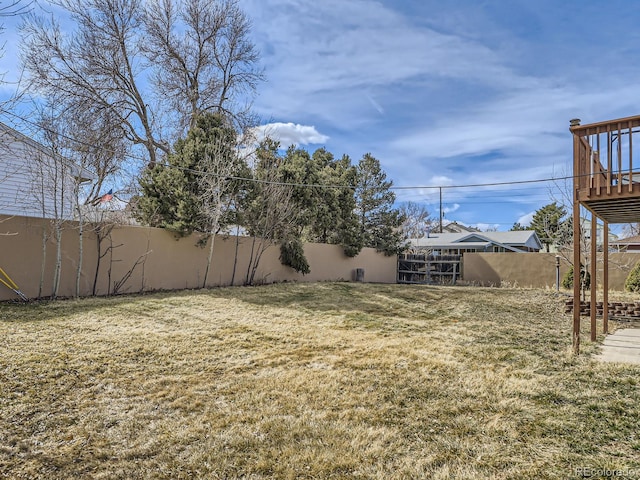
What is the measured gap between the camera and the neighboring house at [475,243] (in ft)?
67.7

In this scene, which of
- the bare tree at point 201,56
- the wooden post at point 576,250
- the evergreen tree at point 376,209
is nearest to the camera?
the wooden post at point 576,250

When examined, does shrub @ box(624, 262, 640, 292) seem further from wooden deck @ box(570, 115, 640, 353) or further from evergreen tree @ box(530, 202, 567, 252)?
evergreen tree @ box(530, 202, 567, 252)

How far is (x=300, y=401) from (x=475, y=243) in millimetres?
19739

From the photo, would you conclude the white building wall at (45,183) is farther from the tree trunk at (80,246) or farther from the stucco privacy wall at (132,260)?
the stucco privacy wall at (132,260)

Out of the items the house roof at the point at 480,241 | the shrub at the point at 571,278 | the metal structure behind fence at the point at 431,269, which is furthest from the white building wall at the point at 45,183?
the house roof at the point at 480,241

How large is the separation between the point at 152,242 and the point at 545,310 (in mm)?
8516

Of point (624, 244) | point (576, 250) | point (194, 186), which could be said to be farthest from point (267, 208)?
point (624, 244)

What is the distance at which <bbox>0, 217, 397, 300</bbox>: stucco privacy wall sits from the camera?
21.9ft

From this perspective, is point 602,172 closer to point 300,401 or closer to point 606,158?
point 606,158

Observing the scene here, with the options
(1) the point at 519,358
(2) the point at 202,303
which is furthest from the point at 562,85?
(2) the point at 202,303

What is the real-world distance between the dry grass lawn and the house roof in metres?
15.5

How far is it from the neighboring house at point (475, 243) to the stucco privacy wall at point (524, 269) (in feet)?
15.1

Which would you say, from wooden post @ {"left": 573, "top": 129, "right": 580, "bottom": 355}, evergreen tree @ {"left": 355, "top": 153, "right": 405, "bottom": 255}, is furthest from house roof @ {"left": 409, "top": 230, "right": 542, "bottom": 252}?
wooden post @ {"left": 573, "top": 129, "right": 580, "bottom": 355}

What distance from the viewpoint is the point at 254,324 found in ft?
18.8
